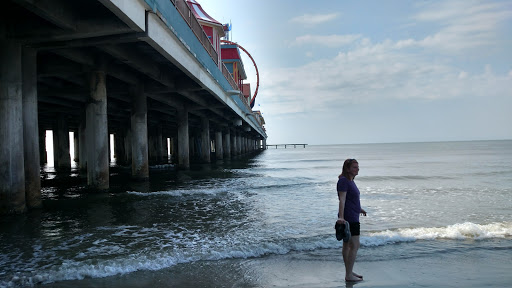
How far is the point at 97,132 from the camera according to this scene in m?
13.0

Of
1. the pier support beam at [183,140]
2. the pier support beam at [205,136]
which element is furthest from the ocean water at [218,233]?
the pier support beam at [205,136]

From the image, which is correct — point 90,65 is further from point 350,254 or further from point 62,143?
point 62,143

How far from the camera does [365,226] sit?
7.86 m

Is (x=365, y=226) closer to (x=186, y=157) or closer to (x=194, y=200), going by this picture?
(x=194, y=200)

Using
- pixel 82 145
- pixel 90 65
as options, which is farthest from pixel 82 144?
pixel 90 65

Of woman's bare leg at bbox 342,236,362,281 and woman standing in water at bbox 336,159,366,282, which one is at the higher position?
woman standing in water at bbox 336,159,366,282

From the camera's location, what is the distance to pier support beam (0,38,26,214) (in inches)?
344

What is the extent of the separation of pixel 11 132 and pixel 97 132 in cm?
423

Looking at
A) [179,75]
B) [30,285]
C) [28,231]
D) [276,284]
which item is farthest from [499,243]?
[179,75]

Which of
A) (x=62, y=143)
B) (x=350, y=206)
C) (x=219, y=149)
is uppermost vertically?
(x=62, y=143)

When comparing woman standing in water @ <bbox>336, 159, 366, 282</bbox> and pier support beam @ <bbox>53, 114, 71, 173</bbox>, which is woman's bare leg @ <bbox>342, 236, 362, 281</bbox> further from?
pier support beam @ <bbox>53, 114, 71, 173</bbox>

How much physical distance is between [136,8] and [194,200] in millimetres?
5821

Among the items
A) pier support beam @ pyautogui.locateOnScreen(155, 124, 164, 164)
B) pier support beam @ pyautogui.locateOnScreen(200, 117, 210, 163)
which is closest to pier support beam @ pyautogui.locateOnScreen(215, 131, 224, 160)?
pier support beam @ pyautogui.locateOnScreen(155, 124, 164, 164)

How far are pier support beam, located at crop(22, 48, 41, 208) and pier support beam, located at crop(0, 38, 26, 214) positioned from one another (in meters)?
0.54
